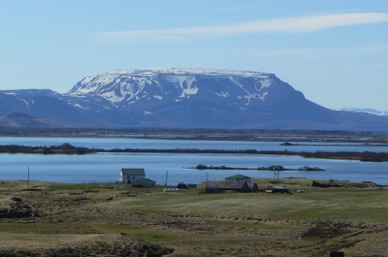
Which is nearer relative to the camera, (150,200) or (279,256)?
(279,256)

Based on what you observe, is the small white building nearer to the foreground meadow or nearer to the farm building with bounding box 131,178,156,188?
the farm building with bounding box 131,178,156,188

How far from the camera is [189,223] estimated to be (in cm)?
4528

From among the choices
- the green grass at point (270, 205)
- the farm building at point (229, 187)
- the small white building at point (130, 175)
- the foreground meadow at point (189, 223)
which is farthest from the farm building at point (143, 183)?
the green grass at point (270, 205)

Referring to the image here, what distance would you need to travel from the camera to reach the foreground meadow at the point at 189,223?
107ft

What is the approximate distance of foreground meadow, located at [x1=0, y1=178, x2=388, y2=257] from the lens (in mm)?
32562

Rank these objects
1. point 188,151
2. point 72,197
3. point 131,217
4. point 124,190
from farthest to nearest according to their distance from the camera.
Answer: point 188,151, point 124,190, point 72,197, point 131,217

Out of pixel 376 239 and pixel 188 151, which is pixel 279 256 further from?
pixel 188 151

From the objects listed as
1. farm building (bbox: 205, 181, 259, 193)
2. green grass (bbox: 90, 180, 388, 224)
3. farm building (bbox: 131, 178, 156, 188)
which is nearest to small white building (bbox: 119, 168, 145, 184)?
farm building (bbox: 131, 178, 156, 188)

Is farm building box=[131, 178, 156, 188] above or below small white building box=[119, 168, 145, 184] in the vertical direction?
below

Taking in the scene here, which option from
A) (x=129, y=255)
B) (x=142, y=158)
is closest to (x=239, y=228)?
(x=129, y=255)

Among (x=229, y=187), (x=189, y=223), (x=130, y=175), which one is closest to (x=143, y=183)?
(x=130, y=175)

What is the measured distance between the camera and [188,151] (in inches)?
6299

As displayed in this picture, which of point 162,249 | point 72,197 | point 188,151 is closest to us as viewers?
point 162,249

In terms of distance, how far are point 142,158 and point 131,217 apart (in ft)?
292
